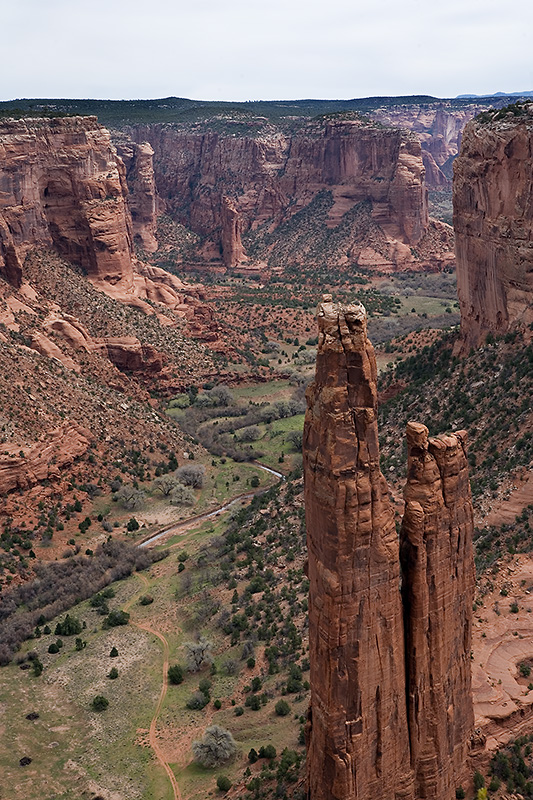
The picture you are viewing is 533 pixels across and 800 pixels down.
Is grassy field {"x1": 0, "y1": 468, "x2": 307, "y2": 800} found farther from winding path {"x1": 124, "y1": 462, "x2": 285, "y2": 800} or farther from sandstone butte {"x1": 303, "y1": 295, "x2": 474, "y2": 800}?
sandstone butte {"x1": 303, "y1": 295, "x2": 474, "y2": 800}

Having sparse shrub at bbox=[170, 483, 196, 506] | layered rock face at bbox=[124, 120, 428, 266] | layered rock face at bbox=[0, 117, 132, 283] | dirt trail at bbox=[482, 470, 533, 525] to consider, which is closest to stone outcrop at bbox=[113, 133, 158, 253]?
layered rock face at bbox=[124, 120, 428, 266]

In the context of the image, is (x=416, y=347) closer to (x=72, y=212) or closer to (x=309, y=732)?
(x=72, y=212)

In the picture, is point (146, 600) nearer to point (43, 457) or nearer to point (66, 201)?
point (43, 457)

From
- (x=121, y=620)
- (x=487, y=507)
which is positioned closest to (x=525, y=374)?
(x=487, y=507)

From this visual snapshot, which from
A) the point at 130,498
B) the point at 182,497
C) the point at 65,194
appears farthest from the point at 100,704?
the point at 65,194

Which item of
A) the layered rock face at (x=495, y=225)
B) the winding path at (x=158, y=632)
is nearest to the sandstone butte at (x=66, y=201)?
the winding path at (x=158, y=632)

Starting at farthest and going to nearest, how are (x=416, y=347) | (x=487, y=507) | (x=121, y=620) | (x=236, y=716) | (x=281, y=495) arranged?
1. (x=416, y=347)
2. (x=281, y=495)
3. (x=121, y=620)
4. (x=487, y=507)
5. (x=236, y=716)
